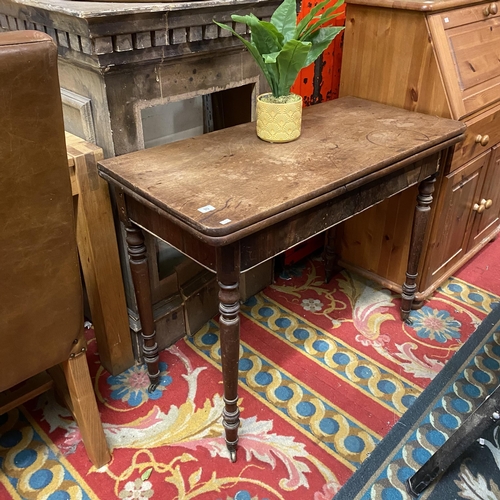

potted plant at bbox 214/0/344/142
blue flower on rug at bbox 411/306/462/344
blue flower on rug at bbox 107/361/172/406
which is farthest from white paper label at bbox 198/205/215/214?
blue flower on rug at bbox 411/306/462/344

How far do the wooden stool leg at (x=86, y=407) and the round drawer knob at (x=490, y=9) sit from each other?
1.73 m

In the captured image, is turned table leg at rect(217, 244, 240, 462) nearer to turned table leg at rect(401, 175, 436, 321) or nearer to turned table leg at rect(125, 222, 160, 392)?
turned table leg at rect(125, 222, 160, 392)

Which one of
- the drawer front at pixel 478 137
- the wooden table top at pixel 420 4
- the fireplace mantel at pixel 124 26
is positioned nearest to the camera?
the fireplace mantel at pixel 124 26

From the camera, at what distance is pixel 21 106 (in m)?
0.81

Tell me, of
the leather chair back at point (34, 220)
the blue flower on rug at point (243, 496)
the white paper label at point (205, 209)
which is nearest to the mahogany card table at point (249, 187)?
the white paper label at point (205, 209)

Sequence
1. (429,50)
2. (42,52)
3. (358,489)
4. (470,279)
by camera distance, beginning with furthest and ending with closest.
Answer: (470,279)
(429,50)
(358,489)
(42,52)

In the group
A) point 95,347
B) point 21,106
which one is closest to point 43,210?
point 21,106

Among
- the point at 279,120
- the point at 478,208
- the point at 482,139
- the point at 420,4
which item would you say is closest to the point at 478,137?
the point at 482,139

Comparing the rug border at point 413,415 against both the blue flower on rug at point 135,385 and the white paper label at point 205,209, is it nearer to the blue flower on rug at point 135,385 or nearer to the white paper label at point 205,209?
the blue flower on rug at point 135,385

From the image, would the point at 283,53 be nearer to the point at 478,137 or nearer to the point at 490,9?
the point at 478,137

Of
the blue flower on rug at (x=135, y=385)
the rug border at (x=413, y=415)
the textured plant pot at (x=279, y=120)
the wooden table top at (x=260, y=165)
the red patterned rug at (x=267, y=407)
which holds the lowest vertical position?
the blue flower on rug at (x=135, y=385)

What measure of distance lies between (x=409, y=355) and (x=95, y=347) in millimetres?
1102

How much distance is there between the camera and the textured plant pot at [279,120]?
1.30 meters

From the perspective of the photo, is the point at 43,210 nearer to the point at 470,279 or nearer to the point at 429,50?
the point at 429,50
